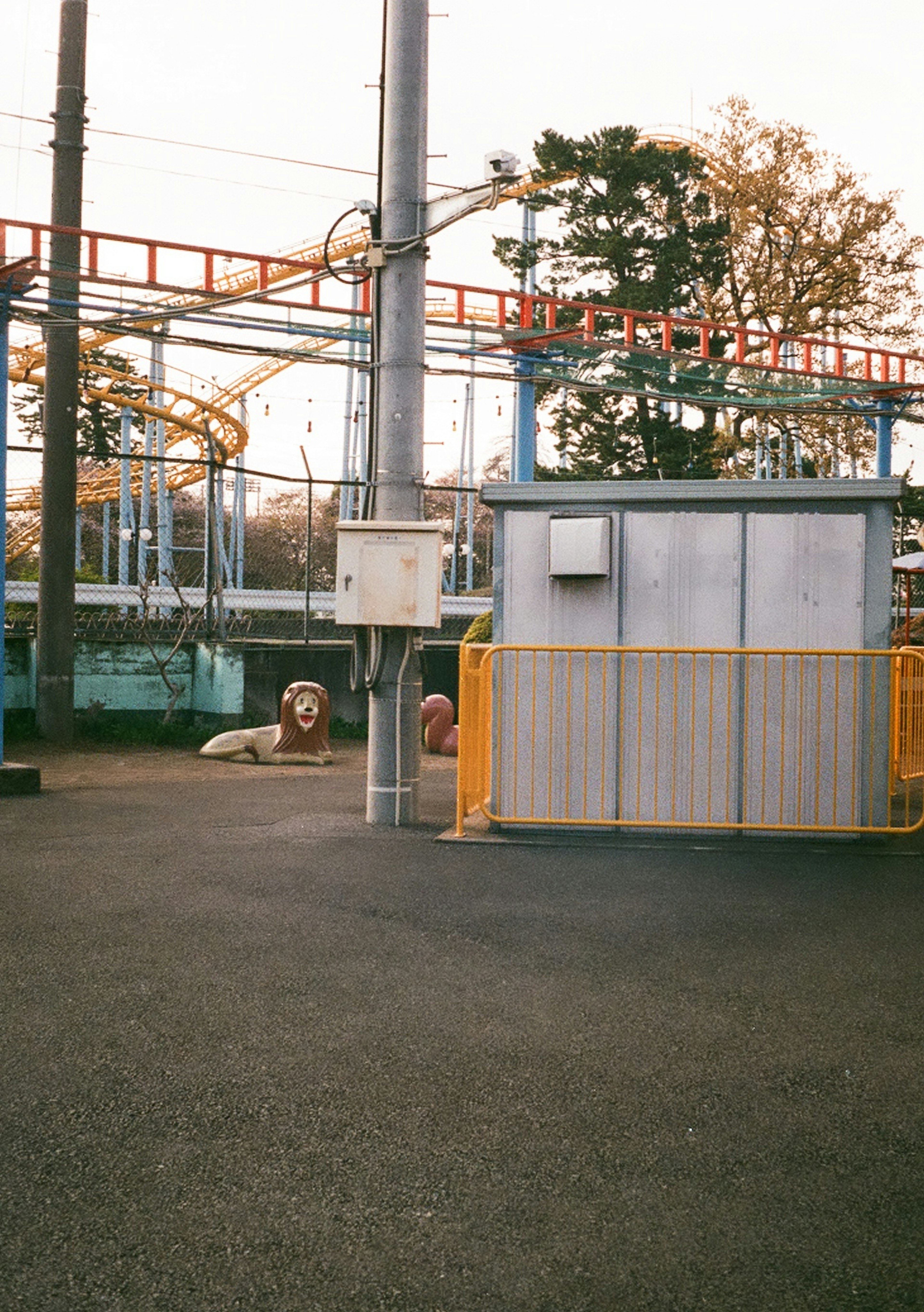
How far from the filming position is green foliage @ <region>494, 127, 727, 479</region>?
85.8 ft

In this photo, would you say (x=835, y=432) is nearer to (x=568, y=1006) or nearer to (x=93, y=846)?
(x=93, y=846)

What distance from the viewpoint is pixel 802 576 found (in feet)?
26.3

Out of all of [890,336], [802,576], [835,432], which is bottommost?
[802,576]

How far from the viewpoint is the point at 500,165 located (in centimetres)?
793

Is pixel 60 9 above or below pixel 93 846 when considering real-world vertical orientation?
above

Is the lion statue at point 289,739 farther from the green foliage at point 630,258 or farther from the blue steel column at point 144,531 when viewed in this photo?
the green foliage at point 630,258

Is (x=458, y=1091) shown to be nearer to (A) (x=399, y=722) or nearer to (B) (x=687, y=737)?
(B) (x=687, y=737)

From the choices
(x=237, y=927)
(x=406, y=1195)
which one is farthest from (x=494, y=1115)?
(x=237, y=927)

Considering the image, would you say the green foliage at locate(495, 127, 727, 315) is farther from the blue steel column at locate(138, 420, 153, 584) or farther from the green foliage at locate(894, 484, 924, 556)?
the blue steel column at locate(138, 420, 153, 584)

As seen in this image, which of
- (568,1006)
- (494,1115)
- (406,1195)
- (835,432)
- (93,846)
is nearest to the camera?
(406,1195)

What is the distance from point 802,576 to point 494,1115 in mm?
5440

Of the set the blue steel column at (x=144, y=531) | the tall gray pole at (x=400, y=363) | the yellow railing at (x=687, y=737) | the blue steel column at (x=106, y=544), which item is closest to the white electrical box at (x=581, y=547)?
the yellow railing at (x=687, y=737)

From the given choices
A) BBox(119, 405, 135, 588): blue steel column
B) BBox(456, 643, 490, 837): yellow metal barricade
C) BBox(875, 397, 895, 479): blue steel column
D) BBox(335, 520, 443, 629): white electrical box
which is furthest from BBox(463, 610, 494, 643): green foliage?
BBox(119, 405, 135, 588): blue steel column

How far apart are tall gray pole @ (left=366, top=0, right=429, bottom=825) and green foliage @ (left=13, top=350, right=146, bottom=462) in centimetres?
1356
